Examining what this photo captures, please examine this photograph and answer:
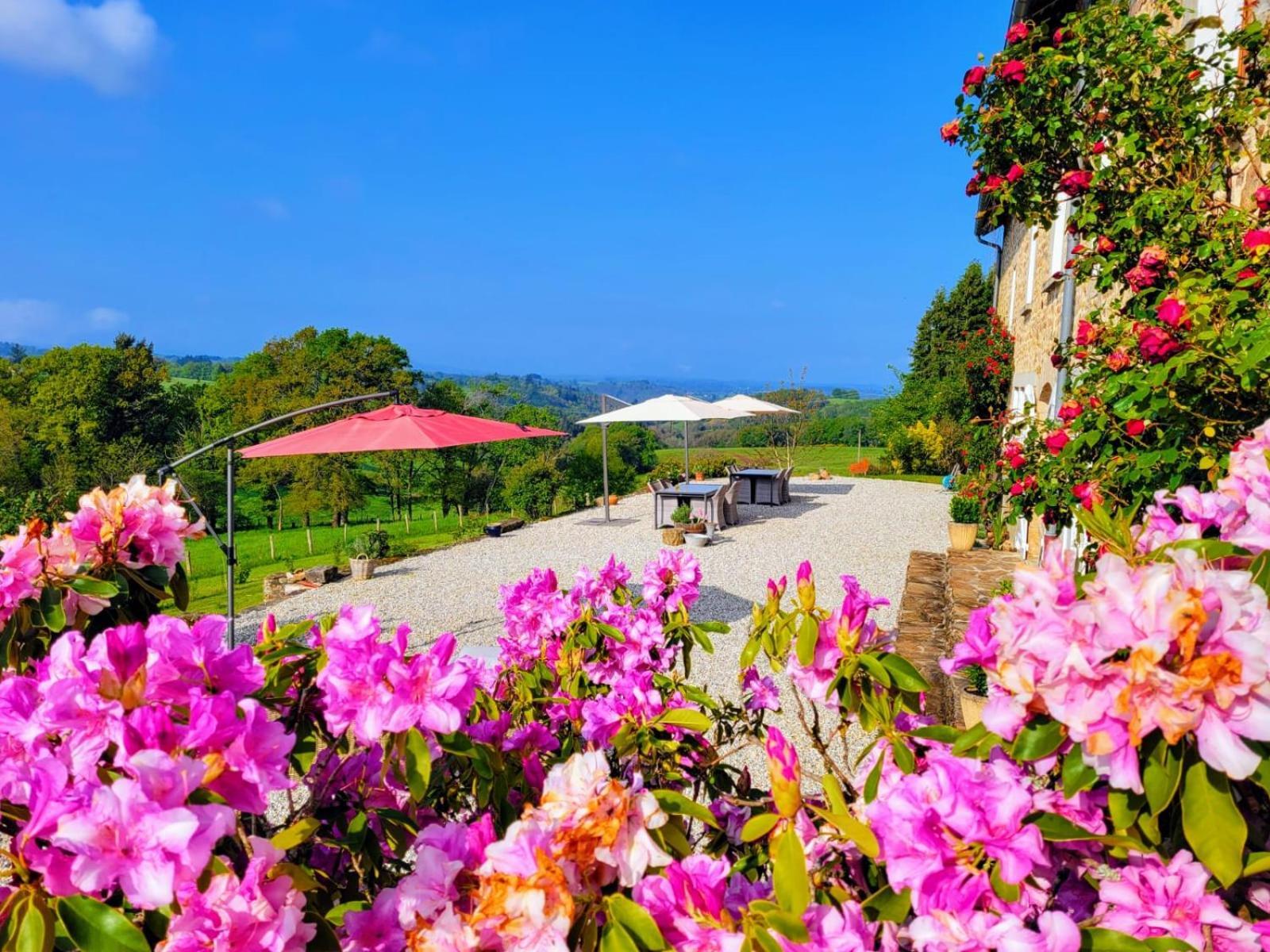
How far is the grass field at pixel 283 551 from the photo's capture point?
475 inches

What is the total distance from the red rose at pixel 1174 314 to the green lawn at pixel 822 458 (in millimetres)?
19971

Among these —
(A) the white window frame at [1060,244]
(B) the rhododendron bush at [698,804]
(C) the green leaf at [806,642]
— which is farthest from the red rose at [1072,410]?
(A) the white window frame at [1060,244]

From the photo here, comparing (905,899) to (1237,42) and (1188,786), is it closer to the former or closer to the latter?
(1188,786)

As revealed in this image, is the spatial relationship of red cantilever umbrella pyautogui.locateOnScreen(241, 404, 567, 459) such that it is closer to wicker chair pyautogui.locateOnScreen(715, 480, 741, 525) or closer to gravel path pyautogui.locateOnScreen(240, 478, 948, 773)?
gravel path pyautogui.locateOnScreen(240, 478, 948, 773)

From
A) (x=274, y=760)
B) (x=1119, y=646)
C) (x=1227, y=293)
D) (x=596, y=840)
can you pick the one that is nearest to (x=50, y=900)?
(x=274, y=760)

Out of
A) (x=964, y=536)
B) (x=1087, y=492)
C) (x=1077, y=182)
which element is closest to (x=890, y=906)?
(x=1087, y=492)

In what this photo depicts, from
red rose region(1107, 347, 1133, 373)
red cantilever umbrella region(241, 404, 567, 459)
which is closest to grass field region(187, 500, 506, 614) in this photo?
red cantilever umbrella region(241, 404, 567, 459)

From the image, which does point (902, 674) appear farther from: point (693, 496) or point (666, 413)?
point (666, 413)

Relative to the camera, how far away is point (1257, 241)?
2574 millimetres

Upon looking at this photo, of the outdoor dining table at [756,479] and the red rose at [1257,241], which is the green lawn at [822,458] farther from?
the red rose at [1257,241]

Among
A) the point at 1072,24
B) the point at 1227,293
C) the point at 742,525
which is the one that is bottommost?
the point at 742,525

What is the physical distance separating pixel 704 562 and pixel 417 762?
10432 mm

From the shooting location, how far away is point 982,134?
3744 mm

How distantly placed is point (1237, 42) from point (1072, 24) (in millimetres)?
641
